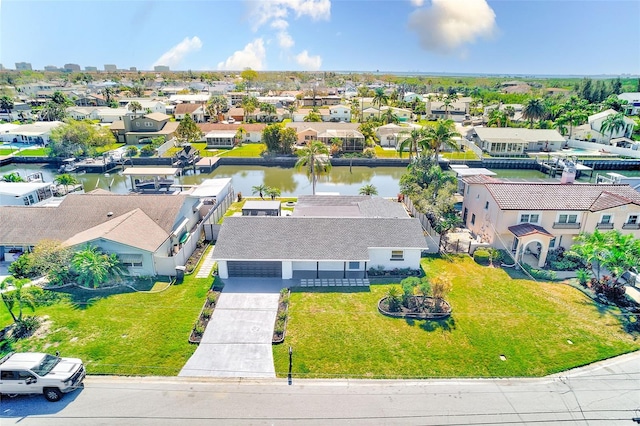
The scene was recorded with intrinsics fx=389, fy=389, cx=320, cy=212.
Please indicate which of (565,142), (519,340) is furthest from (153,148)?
(565,142)

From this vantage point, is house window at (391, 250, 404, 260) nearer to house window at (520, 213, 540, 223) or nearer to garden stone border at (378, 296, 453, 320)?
garden stone border at (378, 296, 453, 320)

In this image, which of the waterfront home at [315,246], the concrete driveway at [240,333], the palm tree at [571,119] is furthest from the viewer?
the palm tree at [571,119]

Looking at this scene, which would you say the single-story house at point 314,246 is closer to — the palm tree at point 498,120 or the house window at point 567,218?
the house window at point 567,218

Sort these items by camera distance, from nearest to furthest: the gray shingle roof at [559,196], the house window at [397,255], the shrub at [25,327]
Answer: the shrub at [25,327]
the house window at [397,255]
the gray shingle roof at [559,196]

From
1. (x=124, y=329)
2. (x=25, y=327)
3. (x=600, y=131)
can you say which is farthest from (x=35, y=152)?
(x=600, y=131)

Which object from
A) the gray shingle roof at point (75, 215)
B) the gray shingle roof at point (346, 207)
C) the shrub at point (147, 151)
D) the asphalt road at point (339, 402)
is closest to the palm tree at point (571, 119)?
the gray shingle roof at point (346, 207)

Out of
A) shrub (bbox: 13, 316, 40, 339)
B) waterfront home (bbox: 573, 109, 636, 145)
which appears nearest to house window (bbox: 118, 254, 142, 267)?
shrub (bbox: 13, 316, 40, 339)
